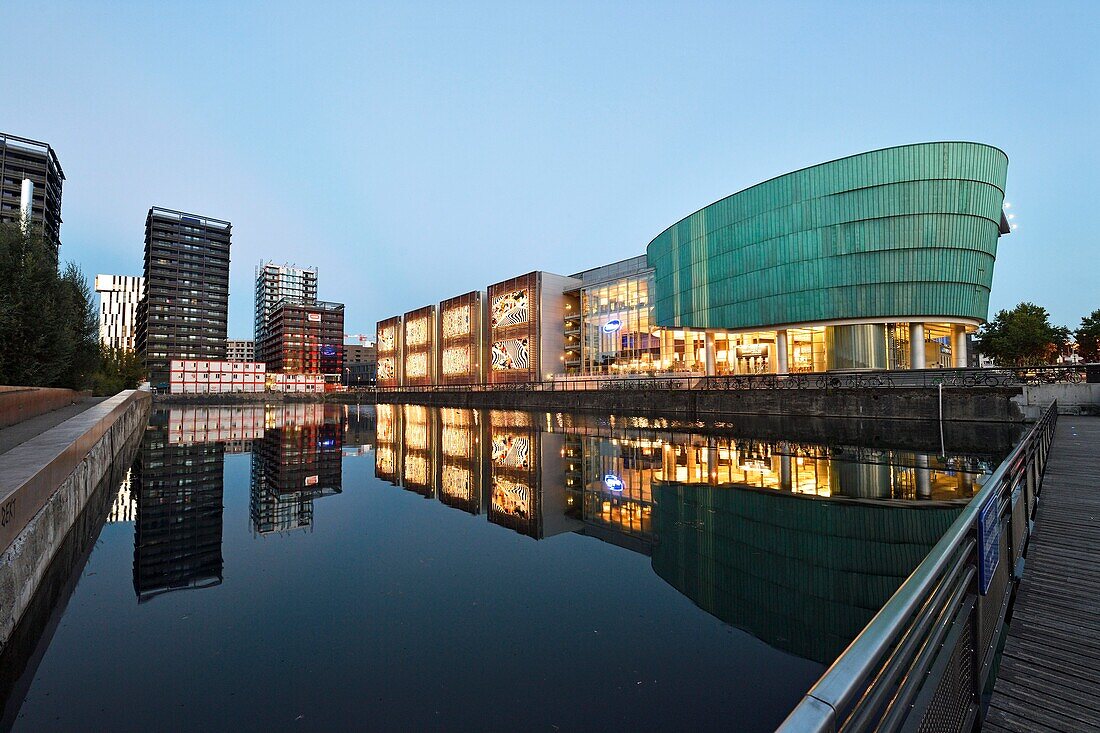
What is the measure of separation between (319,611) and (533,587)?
257 centimetres

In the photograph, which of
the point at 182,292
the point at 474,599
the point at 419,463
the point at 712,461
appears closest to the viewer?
the point at 474,599

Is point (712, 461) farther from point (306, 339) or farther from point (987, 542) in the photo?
point (306, 339)

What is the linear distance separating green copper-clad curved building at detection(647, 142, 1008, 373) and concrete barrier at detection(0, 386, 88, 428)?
51954 millimetres

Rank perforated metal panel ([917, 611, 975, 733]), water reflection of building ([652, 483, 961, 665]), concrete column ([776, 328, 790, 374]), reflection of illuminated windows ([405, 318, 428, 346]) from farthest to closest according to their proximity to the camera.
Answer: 1. reflection of illuminated windows ([405, 318, 428, 346])
2. concrete column ([776, 328, 790, 374])
3. water reflection of building ([652, 483, 961, 665])
4. perforated metal panel ([917, 611, 975, 733])

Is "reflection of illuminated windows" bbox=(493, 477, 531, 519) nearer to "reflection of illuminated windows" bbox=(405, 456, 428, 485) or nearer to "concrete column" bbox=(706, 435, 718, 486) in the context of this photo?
"reflection of illuminated windows" bbox=(405, 456, 428, 485)

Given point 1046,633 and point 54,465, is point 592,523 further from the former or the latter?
point 54,465

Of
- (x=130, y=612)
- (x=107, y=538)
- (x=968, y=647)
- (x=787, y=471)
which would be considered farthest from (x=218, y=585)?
(x=787, y=471)

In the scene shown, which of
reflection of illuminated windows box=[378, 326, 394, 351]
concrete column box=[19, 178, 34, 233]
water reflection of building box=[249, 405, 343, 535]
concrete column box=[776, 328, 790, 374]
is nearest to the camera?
water reflection of building box=[249, 405, 343, 535]

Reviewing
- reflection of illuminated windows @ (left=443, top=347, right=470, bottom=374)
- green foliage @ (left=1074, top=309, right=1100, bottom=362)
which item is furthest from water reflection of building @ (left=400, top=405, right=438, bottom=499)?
green foliage @ (left=1074, top=309, right=1100, bottom=362)

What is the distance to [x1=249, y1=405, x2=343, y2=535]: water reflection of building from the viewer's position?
411 inches

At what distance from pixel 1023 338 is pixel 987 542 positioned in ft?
274

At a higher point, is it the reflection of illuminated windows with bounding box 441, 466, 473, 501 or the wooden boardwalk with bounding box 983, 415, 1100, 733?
the wooden boardwalk with bounding box 983, 415, 1100, 733

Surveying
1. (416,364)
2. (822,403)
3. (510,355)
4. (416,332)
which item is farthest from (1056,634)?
(416,332)

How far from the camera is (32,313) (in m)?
26.4
